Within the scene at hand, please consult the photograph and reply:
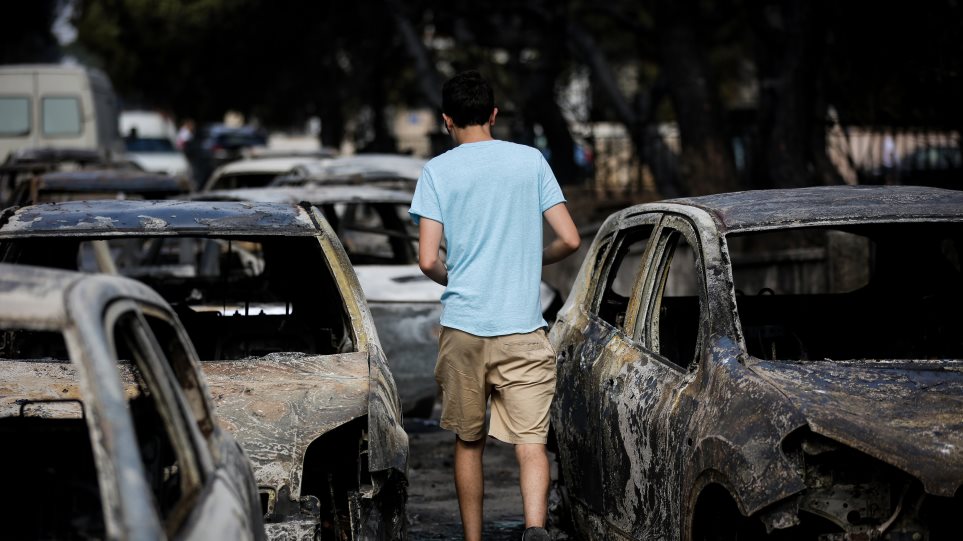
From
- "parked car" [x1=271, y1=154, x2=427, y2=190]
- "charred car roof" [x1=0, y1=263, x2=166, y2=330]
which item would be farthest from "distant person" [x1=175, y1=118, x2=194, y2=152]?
Result: "charred car roof" [x1=0, y1=263, x2=166, y2=330]

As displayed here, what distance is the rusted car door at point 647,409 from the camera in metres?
5.06

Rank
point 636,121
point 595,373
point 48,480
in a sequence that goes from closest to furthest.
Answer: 1. point 48,480
2. point 595,373
3. point 636,121

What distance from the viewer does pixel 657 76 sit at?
26641 millimetres

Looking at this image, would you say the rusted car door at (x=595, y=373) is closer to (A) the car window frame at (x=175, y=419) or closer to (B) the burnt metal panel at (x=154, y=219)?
(B) the burnt metal panel at (x=154, y=219)

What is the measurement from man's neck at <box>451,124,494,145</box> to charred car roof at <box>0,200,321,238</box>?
864 mm

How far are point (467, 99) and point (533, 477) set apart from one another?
4.65ft

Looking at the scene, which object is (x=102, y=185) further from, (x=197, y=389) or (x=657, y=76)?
(x=657, y=76)

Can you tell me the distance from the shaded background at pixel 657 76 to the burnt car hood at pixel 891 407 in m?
9.29

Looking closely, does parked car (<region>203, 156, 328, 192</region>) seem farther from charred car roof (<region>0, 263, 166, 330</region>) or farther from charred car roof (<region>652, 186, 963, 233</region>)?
charred car roof (<region>0, 263, 166, 330</region>)

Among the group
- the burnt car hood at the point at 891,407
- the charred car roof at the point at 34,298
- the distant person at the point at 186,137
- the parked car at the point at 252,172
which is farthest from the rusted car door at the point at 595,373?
the distant person at the point at 186,137

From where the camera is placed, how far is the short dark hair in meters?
5.53

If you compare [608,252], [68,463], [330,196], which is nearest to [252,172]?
[330,196]

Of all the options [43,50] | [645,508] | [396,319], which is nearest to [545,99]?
[396,319]

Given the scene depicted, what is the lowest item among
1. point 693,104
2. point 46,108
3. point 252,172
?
point 252,172
